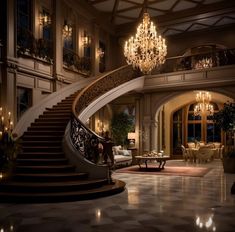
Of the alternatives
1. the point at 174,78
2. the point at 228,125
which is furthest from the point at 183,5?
the point at 228,125

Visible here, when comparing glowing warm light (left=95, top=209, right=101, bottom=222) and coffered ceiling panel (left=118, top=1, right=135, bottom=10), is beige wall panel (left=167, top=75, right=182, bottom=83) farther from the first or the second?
glowing warm light (left=95, top=209, right=101, bottom=222)

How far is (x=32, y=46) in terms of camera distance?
9.82 metres

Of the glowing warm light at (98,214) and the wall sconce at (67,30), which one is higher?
the wall sconce at (67,30)

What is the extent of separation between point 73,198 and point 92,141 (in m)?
1.81

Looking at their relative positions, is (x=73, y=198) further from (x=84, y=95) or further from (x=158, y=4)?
(x=158, y=4)

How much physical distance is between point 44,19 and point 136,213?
304 inches

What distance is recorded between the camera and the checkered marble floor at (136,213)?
4441mm

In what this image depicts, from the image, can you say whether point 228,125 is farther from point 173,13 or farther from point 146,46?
point 173,13

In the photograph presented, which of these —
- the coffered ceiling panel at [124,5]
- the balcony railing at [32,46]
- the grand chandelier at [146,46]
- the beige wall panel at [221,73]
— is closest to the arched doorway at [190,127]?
the beige wall panel at [221,73]

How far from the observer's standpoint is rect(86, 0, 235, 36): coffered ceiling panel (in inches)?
499

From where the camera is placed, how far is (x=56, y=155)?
25.1 feet

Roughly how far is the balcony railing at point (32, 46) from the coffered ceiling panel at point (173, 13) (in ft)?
11.9

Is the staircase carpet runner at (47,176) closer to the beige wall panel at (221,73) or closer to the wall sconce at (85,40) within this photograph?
the wall sconce at (85,40)

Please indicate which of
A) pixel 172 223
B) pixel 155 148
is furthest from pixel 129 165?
pixel 172 223
